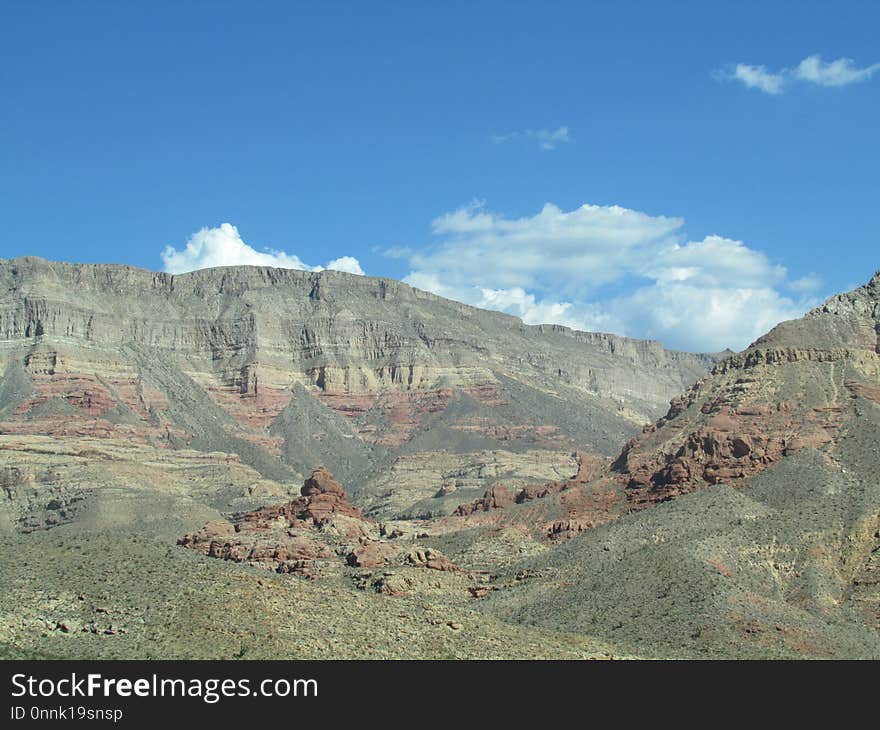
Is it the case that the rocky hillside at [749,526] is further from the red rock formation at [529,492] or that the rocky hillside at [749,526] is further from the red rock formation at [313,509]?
the red rock formation at [313,509]

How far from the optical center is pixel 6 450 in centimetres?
19088

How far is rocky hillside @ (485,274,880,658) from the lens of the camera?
290ft

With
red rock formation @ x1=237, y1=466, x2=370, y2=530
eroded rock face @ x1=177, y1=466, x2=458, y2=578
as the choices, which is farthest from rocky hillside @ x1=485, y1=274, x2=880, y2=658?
red rock formation @ x1=237, y1=466, x2=370, y2=530

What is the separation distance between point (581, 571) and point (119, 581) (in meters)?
49.2

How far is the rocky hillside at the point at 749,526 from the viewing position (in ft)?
290

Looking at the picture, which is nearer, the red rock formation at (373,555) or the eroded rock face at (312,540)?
the red rock formation at (373,555)

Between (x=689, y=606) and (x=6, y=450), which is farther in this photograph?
(x=6, y=450)

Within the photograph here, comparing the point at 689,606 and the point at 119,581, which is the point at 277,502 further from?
the point at 119,581

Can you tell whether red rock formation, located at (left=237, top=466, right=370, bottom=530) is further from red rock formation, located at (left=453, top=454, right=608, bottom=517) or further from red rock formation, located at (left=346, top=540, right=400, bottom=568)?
red rock formation, located at (left=346, top=540, right=400, bottom=568)

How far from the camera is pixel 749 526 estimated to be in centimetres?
10906

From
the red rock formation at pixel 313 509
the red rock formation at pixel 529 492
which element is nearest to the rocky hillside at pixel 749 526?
the red rock formation at pixel 529 492

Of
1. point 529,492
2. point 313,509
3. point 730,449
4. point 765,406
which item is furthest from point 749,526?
point 529,492

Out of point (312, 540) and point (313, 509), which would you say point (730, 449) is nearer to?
point (312, 540)
